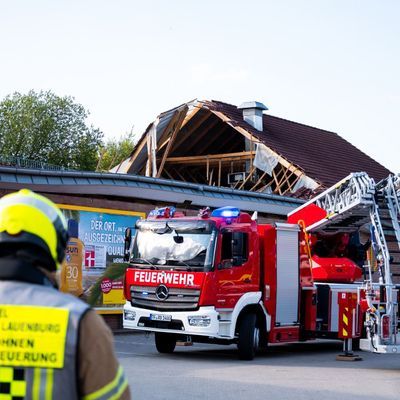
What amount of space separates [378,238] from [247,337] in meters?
2.85

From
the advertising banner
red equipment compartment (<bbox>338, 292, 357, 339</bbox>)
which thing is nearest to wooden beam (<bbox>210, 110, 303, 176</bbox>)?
the advertising banner

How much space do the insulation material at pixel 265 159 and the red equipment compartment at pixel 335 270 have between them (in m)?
12.4

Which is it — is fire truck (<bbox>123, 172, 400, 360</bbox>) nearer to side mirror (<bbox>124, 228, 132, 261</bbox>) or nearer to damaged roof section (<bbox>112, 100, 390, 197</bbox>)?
side mirror (<bbox>124, 228, 132, 261</bbox>)

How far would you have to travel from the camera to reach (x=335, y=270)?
17797mm

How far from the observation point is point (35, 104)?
6184 centimetres

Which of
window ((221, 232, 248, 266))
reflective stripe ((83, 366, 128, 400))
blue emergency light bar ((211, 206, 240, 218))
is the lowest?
reflective stripe ((83, 366, 128, 400))

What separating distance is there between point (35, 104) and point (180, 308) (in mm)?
48803

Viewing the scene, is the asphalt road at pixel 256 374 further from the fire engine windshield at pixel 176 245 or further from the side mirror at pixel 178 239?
the side mirror at pixel 178 239

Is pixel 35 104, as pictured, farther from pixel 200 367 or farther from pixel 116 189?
pixel 200 367

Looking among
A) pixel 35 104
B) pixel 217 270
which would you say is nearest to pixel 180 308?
pixel 217 270

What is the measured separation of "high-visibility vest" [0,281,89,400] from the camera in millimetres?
2520

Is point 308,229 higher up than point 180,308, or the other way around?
point 308,229

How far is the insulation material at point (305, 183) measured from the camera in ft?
95.9

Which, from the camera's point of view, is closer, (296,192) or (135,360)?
(135,360)
